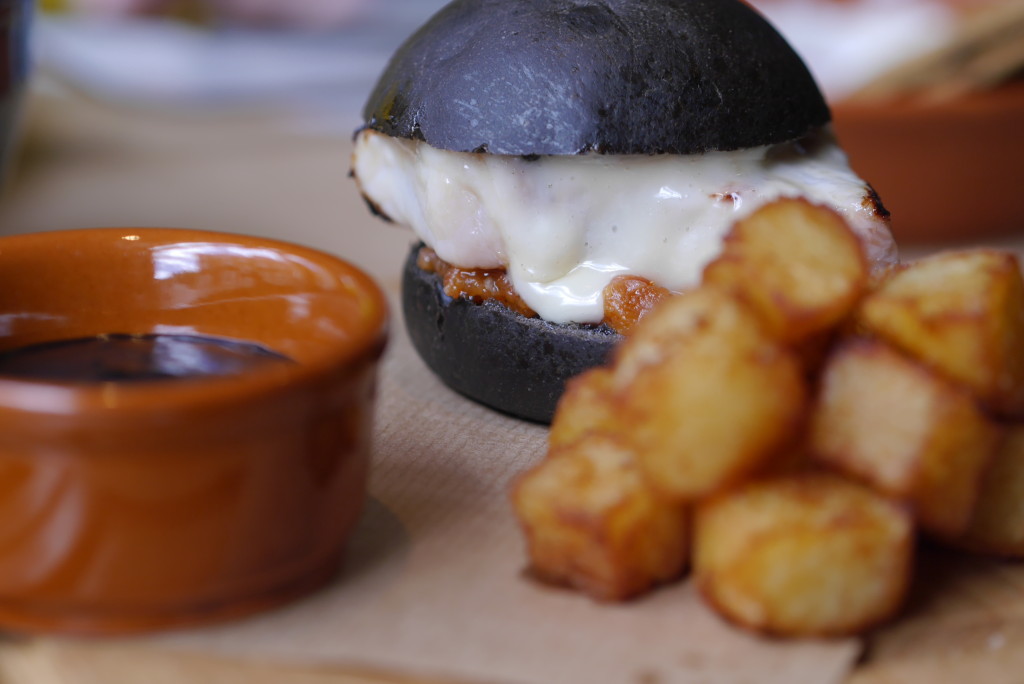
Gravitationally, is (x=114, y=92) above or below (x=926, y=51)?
below

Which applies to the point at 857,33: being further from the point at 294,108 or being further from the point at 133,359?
the point at 133,359

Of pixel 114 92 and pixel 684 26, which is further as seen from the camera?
pixel 114 92

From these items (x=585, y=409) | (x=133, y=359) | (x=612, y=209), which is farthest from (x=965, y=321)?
(x=133, y=359)

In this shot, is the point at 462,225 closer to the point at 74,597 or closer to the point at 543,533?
the point at 543,533

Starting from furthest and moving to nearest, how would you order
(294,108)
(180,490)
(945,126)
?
(294,108) → (945,126) → (180,490)

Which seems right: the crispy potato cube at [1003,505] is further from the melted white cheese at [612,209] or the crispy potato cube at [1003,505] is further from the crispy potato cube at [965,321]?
the melted white cheese at [612,209]

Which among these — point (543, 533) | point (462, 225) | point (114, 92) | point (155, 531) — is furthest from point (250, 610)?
point (114, 92)

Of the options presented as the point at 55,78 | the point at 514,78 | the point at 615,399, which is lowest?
the point at 55,78
